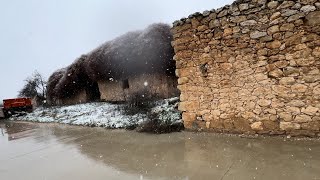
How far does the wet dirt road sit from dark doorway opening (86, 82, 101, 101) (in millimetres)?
13606

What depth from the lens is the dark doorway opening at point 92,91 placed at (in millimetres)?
20739

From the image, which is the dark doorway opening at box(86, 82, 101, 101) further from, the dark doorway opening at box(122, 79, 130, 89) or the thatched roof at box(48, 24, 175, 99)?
the dark doorway opening at box(122, 79, 130, 89)

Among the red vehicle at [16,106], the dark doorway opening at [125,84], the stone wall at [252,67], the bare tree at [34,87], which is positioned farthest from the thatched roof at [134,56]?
the bare tree at [34,87]

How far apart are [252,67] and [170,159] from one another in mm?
2721

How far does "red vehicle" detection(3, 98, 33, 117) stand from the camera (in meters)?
19.8

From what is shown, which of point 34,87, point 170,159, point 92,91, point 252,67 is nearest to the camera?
point 170,159

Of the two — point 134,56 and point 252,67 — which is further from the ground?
point 134,56

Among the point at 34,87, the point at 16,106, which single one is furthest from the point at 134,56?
the point at 34,87

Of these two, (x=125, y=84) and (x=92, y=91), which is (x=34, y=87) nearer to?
(x=92, y=91)

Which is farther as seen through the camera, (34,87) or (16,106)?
(34,87)

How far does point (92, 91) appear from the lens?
21.2m

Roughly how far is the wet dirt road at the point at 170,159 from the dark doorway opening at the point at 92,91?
13606mm

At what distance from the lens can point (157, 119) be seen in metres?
7.97

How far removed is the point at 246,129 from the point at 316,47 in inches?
86.3
